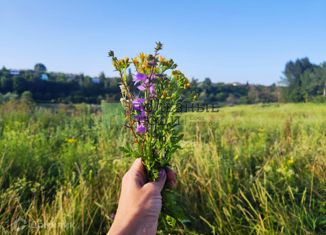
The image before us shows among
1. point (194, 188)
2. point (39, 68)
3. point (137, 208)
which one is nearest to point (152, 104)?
point (137, 208)

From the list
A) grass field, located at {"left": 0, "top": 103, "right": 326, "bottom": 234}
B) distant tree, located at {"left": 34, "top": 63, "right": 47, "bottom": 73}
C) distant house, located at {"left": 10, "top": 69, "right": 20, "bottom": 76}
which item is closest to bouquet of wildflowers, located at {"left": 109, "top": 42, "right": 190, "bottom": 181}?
grass field, located at {"left": 0, "top": 103, "right": 326, "bottom": 234}

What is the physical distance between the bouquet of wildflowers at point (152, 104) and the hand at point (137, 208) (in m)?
0.10

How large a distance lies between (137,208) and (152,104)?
0.36 m

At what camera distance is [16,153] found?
3.23 metres

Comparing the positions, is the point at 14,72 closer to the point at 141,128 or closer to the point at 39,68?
the point at 39,68

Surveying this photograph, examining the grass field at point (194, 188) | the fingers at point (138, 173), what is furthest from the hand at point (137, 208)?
the grass field at point (194, 188)

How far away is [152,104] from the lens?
1085mm

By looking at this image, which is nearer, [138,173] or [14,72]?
[138,173]

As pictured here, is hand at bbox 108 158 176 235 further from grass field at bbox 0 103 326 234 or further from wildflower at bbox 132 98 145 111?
grass field at bbox 0 103 326 234

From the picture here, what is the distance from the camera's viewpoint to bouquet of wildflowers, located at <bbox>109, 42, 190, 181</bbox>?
40.6 inches

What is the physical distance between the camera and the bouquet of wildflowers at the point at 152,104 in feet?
3.38

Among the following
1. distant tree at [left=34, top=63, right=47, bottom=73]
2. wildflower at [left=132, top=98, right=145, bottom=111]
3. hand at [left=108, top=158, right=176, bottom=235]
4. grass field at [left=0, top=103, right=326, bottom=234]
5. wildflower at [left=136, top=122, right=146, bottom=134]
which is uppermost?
distant tree at [left=34, top=63, right=47, bottom=73]

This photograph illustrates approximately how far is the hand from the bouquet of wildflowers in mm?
95

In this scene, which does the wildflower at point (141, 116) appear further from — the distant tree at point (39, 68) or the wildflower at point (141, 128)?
the distant tree at point (39, 68)
